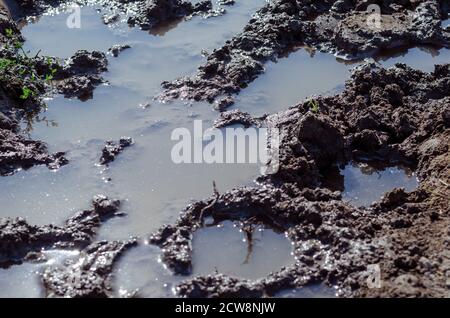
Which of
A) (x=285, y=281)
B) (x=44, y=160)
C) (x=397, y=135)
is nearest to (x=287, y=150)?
(x=397, y=135)

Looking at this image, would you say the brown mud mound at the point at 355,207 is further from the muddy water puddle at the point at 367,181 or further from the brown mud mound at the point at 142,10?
the brown mud mound at the point at 142,10

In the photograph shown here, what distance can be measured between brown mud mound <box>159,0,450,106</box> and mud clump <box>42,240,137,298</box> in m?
2.42

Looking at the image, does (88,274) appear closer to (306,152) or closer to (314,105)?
(306,152)

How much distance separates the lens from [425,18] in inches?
316

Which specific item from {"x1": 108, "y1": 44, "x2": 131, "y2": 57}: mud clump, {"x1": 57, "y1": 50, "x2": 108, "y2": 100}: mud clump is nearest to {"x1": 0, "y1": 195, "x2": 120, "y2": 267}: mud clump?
{"x1": 57, "y1": 50, "x2": 108, "y2": 100}: mud clump

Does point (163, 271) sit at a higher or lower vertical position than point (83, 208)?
lower

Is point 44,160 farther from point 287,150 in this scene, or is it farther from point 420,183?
point 420,183

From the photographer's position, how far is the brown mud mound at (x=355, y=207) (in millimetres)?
4703

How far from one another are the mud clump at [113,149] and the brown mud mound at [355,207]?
47.1 inches

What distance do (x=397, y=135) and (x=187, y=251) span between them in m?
2.56

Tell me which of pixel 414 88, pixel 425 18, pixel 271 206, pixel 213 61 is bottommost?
pixel 271 206

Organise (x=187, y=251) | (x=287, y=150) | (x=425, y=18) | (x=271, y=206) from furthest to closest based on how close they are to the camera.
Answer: (x=425, y=18)
(x=287, y=150)
(x=271, y=206)
(x=187, y=251)

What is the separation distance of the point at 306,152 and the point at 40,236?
255cm

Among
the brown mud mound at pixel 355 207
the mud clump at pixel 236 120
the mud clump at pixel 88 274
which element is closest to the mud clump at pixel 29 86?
the mud clump at pixel 88 274
